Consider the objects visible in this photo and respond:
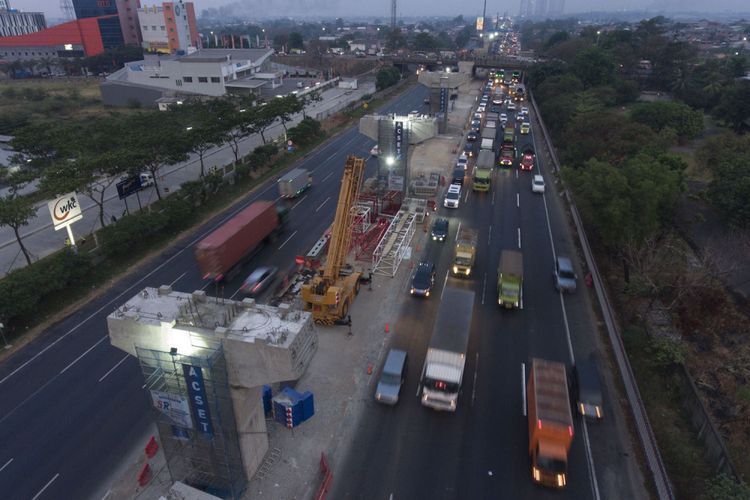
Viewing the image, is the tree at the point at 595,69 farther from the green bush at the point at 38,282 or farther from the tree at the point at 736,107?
the green bush at the point at 38,282

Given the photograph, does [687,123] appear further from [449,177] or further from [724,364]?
[724,364]

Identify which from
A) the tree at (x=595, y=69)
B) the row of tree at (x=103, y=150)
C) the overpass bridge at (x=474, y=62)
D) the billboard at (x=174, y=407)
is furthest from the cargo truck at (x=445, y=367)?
the overpass bridge at (x=474, y=62)

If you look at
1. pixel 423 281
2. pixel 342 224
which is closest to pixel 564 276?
pixel 423 281

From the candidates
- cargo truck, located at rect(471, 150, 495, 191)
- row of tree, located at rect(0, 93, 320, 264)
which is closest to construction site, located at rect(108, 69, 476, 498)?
row of tree, located at rect(0, 93, 320, 264)

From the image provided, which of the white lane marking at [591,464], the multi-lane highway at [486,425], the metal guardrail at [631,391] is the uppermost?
the metal guardrail at [631,391]

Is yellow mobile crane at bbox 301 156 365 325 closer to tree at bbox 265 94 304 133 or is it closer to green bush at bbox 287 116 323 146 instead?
tree at bbox 265 94 304 133

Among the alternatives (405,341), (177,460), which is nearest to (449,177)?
(405,341)

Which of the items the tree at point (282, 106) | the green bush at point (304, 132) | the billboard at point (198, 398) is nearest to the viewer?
the billboard at point (198, 398)
